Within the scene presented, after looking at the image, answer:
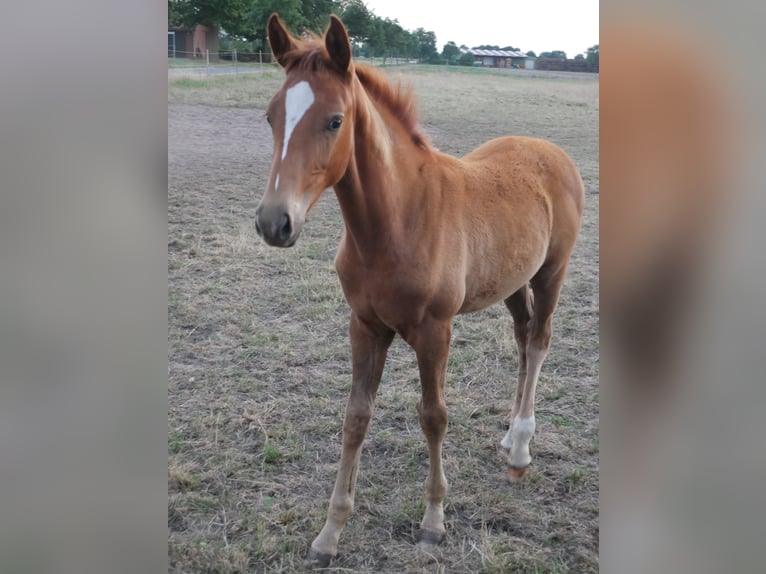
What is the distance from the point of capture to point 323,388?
3.14 m

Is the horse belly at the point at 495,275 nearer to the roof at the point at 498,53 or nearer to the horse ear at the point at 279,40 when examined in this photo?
the roof at the point at 498,53

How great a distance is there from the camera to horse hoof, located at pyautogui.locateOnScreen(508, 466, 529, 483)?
8.60 feet

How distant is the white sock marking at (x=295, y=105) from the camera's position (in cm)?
164

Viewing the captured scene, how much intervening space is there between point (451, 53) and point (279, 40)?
0.97 metres

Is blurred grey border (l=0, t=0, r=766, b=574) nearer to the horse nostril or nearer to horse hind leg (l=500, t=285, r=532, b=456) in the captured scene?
the horse nostril

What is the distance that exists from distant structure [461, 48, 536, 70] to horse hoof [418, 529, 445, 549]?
1877 millimetres

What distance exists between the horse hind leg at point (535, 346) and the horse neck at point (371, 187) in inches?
39.8

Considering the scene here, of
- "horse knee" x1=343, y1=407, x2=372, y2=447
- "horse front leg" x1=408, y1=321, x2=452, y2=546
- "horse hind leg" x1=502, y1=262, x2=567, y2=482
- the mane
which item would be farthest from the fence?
"horse hind leg" x1=502, y1=262, x2=567, y2=482

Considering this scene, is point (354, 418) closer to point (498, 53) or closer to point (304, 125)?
point (304, 125)

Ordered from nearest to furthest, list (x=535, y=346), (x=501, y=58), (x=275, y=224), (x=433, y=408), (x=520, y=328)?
(x=275, y=224) < (x=433, y=408) < (x=501, y=58) < (x=535, y=346) < (x=520, y=328)

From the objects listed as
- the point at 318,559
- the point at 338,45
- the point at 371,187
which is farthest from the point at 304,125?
the point at 318,559

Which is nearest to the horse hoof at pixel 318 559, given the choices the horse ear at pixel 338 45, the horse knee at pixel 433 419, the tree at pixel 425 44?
the horse knee at pixel 433 419
